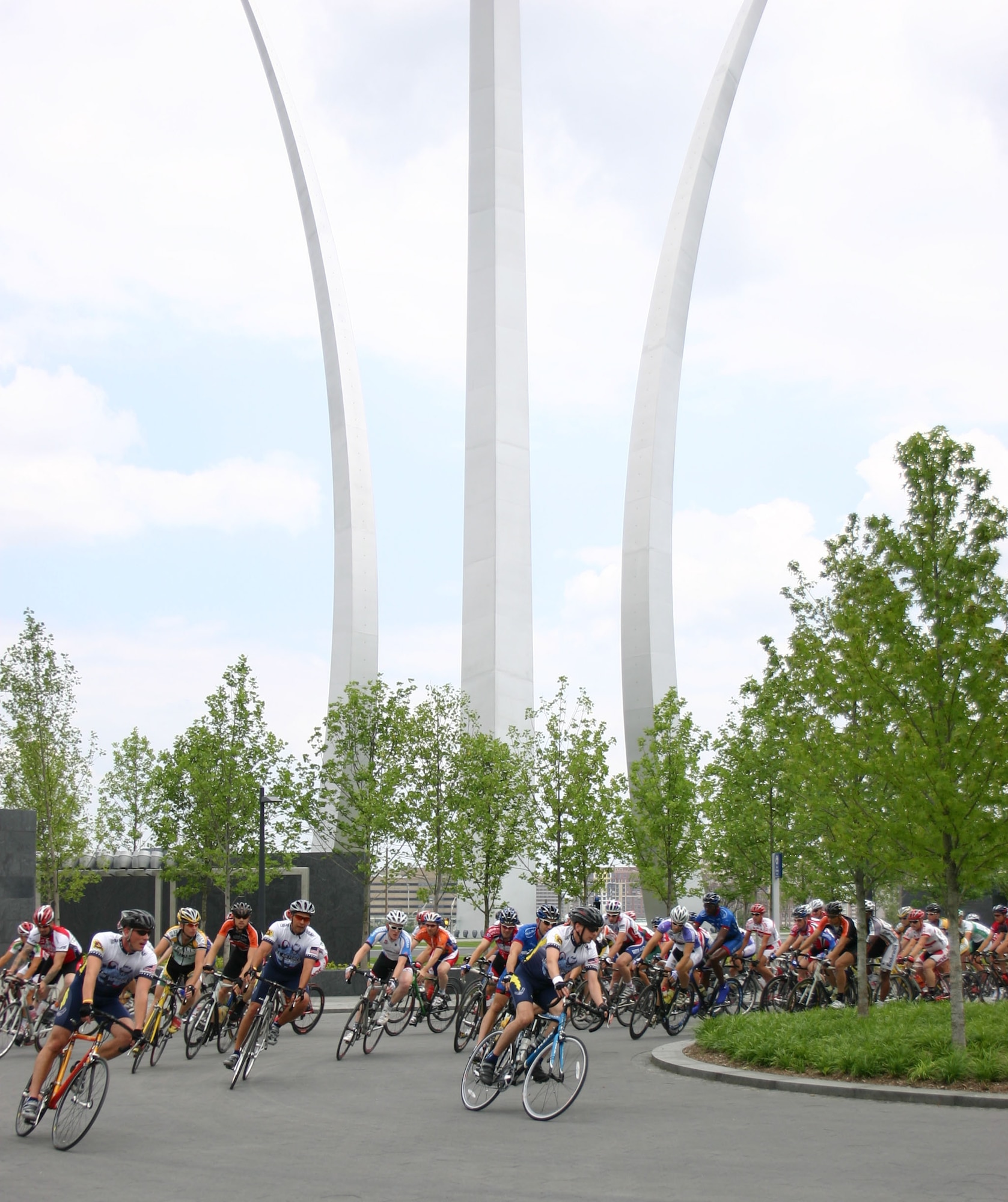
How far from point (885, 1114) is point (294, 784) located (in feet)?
85.6

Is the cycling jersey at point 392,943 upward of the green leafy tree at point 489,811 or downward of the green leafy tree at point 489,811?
downward

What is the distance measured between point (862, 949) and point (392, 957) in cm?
590

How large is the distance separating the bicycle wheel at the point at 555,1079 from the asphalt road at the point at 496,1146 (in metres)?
0.16

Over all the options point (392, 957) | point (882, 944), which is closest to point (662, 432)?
point (882, 944)

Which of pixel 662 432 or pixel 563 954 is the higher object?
pixel 662 432

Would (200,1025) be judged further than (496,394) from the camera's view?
No

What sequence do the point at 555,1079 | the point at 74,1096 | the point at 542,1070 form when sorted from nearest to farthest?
the point at 74,1096, the point at 555,1079, the point at 542,1070

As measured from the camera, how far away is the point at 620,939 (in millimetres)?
21609

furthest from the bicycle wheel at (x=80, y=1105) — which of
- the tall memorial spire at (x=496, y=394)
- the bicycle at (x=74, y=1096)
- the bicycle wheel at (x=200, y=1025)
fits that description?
the tall memorial spire at (x=496, y=394)

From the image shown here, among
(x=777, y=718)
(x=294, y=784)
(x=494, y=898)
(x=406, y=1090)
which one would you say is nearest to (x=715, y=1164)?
(x=406, y=1090)

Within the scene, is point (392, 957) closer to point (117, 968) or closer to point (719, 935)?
point (719, 935)

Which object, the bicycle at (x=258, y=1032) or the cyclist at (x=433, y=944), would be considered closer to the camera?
the bicycle at (x=258, y=1032)

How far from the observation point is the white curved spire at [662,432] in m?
35.5

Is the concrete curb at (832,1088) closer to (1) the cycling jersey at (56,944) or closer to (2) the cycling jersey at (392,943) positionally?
(2) the cycling jersey at (392,943)
